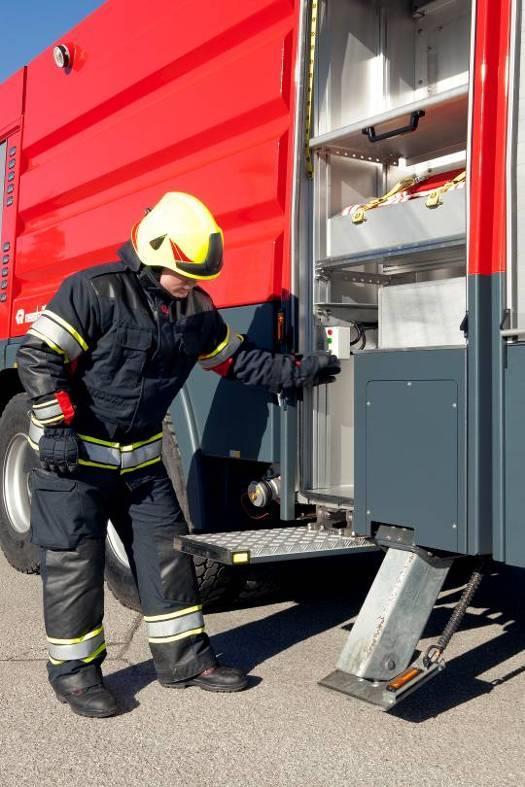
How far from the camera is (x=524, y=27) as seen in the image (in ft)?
9.92

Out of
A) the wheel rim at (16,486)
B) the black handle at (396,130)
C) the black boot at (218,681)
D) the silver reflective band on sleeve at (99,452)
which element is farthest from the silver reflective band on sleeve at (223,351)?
the wheel rim at (16,486)

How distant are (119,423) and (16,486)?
7.92 feet

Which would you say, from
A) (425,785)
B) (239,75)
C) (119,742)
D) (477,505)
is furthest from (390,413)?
(239,75)

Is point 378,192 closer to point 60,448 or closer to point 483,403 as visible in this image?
point 483,403

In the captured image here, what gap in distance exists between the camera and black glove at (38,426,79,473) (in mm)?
3344

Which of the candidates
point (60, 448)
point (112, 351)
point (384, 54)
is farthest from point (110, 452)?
point (384, 54)

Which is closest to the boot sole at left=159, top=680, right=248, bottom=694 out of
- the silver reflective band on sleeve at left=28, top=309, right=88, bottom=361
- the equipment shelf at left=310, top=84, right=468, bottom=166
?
the silver reflective band on sleeve at left=28, top=309, right=88, bottom=361

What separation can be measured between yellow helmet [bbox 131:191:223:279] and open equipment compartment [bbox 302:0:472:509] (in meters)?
0.55

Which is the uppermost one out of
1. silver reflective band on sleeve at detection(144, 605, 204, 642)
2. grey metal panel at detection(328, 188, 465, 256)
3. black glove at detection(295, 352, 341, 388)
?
grey metal panel at detection(328, 188, 465, 256)

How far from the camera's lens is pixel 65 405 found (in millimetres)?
3361

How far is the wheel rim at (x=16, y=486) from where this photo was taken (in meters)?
5.68

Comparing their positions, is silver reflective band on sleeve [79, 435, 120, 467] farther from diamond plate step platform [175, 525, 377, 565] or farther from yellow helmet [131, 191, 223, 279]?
yellow helmet [131, 191, 223, 279]

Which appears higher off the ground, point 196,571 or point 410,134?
point 410,134

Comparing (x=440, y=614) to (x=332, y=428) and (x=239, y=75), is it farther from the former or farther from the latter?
(x=239, y=75)
